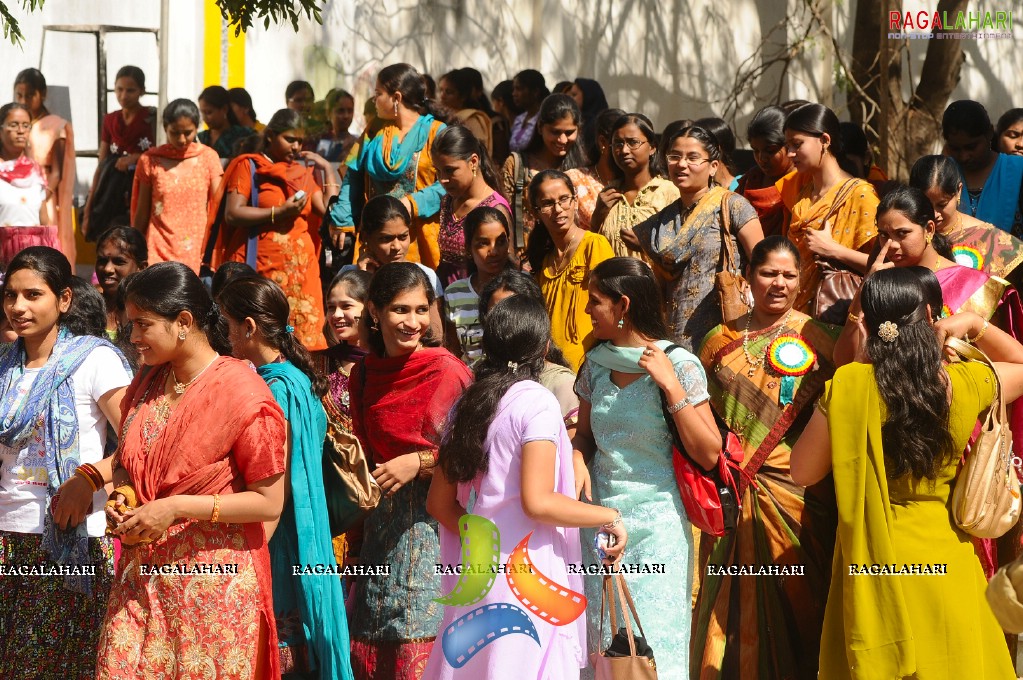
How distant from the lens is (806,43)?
1181cm

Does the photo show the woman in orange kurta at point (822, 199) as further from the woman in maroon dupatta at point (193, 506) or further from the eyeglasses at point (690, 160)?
the woman in maroon dupatta at point (193, 506)

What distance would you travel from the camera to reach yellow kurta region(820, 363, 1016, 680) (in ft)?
13.0

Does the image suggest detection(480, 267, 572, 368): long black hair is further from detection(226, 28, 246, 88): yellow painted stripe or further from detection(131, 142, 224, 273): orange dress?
detection(226, 28, 246, 88): yellow painted stripe

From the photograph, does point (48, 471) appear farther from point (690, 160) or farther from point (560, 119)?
point (560, 119)

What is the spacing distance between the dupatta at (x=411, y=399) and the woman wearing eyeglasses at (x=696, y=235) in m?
1.58

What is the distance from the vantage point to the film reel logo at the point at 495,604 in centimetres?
383

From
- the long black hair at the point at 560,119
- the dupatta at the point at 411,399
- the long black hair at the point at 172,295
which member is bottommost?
the dupatta at the point at 411,399

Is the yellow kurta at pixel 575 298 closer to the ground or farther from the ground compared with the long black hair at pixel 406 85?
closer to the ground

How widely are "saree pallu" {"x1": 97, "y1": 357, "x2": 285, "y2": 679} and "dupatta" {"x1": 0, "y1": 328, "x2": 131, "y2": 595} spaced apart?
0.71m

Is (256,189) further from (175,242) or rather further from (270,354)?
(270,354)

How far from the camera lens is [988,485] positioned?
402 cm

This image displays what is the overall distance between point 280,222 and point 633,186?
2.40m

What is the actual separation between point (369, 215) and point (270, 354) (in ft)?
6.45

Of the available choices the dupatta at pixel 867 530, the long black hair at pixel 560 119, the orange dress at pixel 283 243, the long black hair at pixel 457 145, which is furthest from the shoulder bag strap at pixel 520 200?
the dupatta at pixel 867 530
